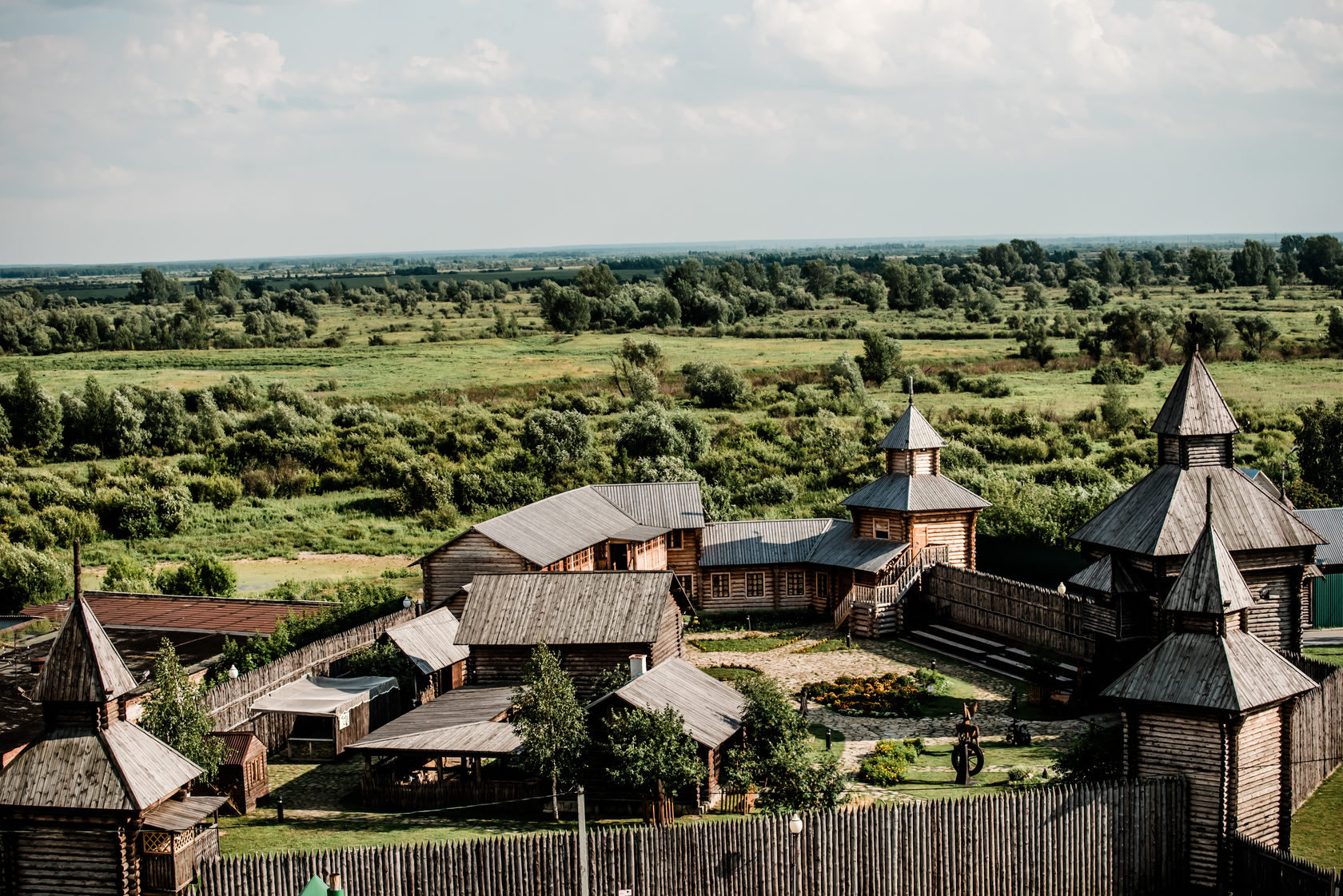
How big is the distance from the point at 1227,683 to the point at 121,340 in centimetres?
11017

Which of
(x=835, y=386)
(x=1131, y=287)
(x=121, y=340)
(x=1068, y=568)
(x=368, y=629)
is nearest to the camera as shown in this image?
(x=368, y=629)

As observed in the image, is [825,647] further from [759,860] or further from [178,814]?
[178,814]

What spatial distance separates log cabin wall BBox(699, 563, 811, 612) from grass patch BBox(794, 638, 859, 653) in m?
3.62

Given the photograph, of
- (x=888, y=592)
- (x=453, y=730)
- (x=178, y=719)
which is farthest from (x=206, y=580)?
(x=888, y=592)

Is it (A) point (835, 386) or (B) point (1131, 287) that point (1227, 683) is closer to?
(A) point (835, 386)

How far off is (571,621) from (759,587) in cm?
1232

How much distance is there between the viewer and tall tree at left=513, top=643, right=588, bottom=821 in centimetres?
2150

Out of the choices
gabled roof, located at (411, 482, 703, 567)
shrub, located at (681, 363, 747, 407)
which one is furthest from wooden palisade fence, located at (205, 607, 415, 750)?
shrub, located at (681, 363, 747, 407)

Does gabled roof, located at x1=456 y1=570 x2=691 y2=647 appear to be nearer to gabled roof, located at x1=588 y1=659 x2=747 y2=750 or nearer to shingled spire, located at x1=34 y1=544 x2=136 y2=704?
gabled roof, located at x1=588 y1=659 x2=747 y2=750

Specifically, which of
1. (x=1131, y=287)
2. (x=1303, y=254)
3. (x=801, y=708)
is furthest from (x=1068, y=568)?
(x=1303, y=254)

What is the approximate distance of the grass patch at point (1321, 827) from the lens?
1864 centimetres

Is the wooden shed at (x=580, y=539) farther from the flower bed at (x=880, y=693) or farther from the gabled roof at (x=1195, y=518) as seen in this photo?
the gabled roof at (x=1195, y=518)

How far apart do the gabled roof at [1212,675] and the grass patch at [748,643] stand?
15843mm

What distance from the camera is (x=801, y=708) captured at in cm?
2692
